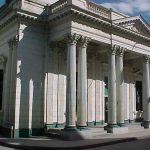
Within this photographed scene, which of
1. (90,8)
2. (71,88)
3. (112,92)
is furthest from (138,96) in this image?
(71,88)

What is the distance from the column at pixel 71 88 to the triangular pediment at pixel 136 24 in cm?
424

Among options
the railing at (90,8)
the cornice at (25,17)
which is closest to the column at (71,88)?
the railing at (90,8)

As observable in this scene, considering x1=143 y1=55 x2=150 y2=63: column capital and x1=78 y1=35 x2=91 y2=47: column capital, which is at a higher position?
x1=78 y1=35 x2=91 y2=47: column capital

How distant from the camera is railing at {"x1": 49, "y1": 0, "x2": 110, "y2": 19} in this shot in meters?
19.2

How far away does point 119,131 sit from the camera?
2008 centimetres

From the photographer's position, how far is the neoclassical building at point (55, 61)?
1822cm

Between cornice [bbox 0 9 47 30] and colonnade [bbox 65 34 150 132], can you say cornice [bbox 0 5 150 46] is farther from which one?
colonnade [bbox 65 34 150 132]

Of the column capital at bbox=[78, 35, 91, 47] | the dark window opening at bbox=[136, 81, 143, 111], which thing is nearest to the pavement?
the column capital at bbox=[78, 35, 91, 47]

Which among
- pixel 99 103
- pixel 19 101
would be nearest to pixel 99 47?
pixel 99 103

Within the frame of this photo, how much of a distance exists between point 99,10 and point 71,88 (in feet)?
20.0

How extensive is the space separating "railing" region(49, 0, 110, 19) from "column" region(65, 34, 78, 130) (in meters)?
2.44

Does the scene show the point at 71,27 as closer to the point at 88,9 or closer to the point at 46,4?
the point at 88,9

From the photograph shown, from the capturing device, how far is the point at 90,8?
1983 cm

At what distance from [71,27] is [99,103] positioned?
7.47 m
